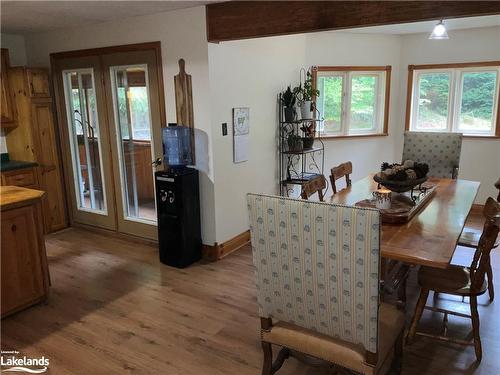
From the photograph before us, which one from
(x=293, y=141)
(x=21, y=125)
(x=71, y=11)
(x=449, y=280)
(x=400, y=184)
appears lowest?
(x=449, y=280)

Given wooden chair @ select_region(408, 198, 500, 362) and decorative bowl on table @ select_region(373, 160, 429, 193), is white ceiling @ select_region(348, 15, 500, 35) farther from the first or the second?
wooden chair @ select_region(408, 198, 500, 362)

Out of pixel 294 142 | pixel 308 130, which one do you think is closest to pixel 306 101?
pixel 308 130

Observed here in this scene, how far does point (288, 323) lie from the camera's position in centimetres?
191

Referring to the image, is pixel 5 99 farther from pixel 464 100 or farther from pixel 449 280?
pixel 464 100

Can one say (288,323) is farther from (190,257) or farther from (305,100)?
(305,100)

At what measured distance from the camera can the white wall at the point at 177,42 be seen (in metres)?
3.46

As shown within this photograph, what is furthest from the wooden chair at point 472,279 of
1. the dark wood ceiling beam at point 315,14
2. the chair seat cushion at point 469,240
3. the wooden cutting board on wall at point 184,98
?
the wooden cutting board on wall at point 184,98

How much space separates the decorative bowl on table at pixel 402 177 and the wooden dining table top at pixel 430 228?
0.21 m

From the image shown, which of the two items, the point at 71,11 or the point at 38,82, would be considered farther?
the point at 38,82

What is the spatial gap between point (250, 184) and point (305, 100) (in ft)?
4.01

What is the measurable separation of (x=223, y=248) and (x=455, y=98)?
3782mm

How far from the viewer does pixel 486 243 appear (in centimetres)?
216

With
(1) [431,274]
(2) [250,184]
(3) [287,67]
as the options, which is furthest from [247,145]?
(1) [431,274]

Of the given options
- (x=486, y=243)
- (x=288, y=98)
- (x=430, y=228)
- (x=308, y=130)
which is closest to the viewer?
(x=486, y=243)
